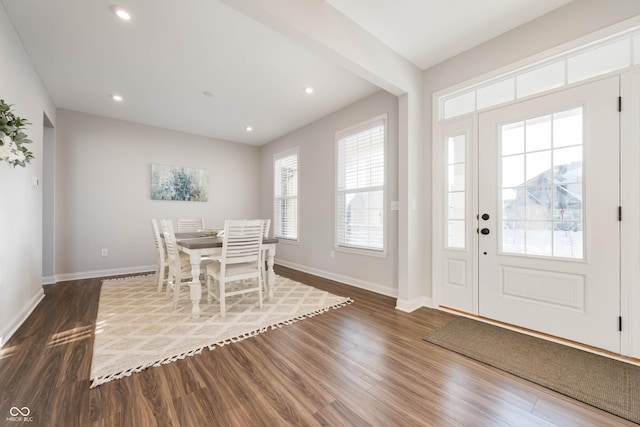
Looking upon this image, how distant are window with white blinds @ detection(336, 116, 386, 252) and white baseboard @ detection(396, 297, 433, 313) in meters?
0.79

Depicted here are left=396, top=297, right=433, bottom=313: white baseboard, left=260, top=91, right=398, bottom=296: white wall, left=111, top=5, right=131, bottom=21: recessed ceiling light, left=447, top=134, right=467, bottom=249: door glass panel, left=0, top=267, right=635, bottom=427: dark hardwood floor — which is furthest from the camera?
left=260, top=91, right=398, bottom=296: white wall

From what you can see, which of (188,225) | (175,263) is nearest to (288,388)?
(175,263)

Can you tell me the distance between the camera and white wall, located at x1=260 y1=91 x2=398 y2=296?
3.46 meters

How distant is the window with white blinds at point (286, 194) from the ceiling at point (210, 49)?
1.40 m

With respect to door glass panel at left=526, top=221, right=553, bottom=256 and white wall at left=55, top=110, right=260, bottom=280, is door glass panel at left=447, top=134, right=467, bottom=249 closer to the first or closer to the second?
door glass panel at left=526, top=221, right=553, bottom=256

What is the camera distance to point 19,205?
101 inches

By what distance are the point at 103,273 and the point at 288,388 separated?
14.6 ft

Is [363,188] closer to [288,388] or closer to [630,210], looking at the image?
[630,210]

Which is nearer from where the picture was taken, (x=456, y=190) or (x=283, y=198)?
(x=456, y=190)

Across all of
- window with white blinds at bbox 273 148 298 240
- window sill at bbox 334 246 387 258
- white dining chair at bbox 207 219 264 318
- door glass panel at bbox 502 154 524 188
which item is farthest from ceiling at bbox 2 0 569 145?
window sill at bbox 334 246 387 258

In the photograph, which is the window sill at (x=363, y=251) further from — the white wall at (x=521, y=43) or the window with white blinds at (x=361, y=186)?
the white wall at (x=521, y=43)

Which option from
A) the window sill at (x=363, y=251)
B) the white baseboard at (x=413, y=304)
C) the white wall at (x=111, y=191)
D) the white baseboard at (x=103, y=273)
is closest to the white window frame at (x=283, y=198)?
the window sill at (x=363, y=251)

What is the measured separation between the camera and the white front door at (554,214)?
→ 1992 millimetres

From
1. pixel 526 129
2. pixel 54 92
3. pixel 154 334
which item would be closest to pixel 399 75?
pixel 526 129
